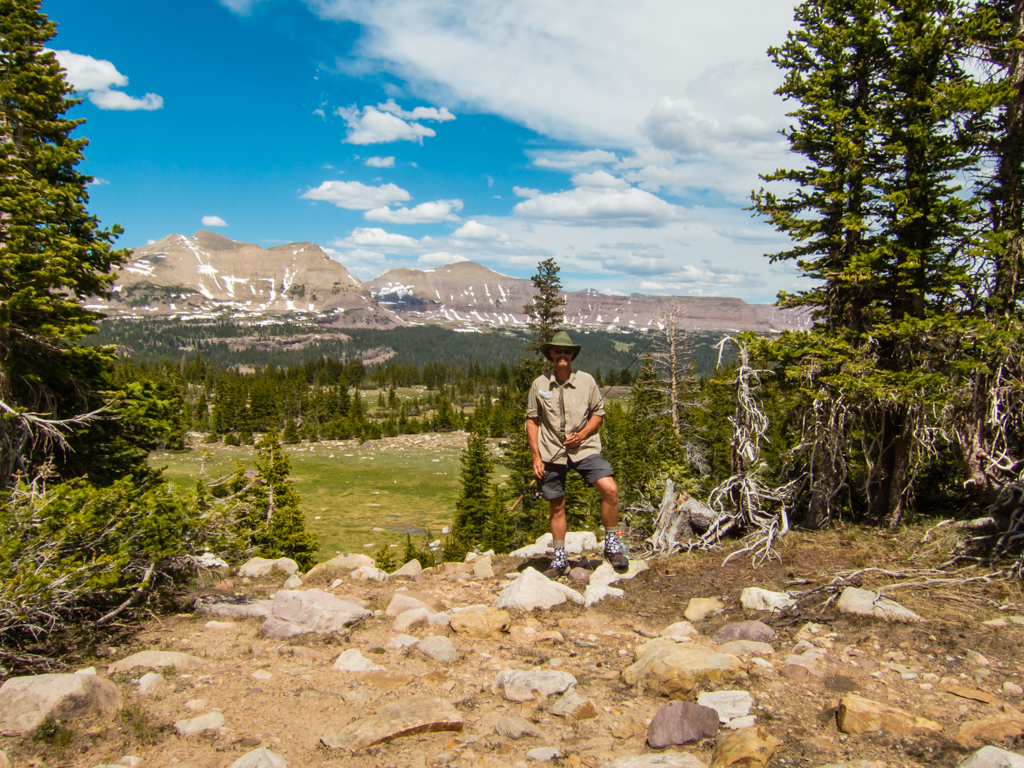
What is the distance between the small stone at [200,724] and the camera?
12.7 feet

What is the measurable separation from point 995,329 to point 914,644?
16.1 feet

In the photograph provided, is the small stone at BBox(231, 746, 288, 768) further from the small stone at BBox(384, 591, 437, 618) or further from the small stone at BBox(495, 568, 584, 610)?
the small stone at BBox(495, 568, 584, 610)

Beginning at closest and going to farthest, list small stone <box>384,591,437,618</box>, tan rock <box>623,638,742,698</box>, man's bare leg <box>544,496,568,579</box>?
tan rock <box>623,638,742,698</box> → small stone <box>384,591,437,618</box> → man's bare leg <box>544,496,568,579</box>

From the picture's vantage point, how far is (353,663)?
5188 millimetres

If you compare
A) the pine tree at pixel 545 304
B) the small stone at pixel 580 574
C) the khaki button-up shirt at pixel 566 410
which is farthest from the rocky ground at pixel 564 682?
the pine tree at pixel 545 304

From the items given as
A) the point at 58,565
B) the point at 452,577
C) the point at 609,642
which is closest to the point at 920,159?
the point at 609,642

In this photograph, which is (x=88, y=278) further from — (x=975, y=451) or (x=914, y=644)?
(x=975, y=451)

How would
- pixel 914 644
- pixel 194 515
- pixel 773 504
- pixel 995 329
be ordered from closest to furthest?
pixel 914 644, pixel 194 515, pixel 995 329, pixel 773 504

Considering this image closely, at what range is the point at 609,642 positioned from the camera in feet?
19.4

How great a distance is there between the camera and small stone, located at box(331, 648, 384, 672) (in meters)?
5.14

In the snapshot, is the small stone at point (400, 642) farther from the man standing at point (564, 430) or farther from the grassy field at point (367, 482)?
the grassy field at point (367, 482)

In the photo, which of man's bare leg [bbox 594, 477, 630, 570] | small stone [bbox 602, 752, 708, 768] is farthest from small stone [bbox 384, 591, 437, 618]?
small stone [bbox 602, 752, 708, 768]

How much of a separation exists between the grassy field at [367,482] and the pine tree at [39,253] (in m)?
18.3

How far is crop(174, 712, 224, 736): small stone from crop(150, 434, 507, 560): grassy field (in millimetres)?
28860
